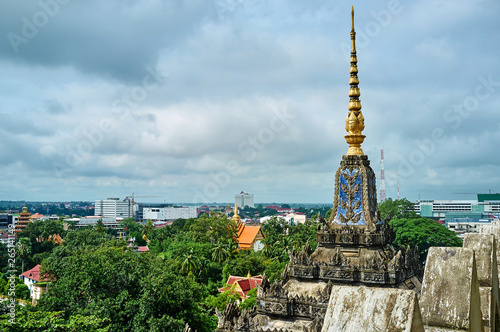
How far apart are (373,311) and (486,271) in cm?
316

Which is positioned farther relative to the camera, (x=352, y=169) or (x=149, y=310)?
(x=149, y=310)

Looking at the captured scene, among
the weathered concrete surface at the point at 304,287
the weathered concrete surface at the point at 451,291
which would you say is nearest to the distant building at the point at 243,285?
the weathered concrete surface at the point at 304,287

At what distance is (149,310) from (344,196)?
44.3 ft

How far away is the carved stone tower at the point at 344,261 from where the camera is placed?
17719 millimetres

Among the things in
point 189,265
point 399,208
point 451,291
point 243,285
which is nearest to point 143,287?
point 243,285

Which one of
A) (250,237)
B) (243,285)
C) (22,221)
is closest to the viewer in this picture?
(243,285)

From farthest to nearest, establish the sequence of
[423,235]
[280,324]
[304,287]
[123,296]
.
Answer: [423,235] → [123,296] → [304,287] → [280,324]

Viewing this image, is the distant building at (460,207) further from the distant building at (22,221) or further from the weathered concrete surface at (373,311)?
the weathered concrete surface at (373,311)

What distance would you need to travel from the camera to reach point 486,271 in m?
5.46

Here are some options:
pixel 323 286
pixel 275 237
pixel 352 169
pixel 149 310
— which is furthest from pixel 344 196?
pixel 275 237

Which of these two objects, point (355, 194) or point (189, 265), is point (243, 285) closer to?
point (189, 265)

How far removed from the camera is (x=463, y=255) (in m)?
4.13

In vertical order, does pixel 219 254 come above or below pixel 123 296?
below

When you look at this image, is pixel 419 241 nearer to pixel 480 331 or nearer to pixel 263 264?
→ pixel 263 264
